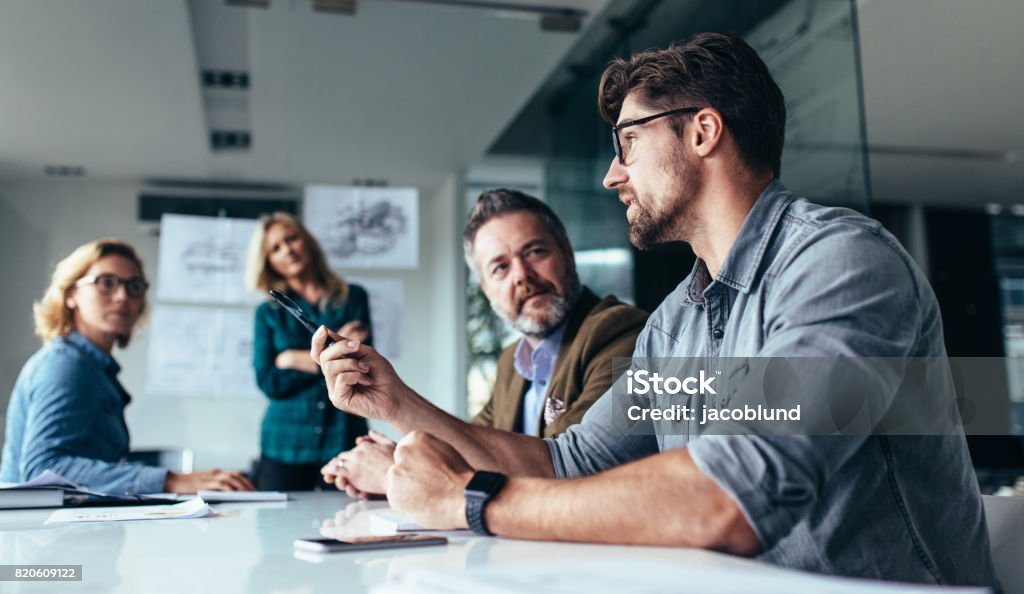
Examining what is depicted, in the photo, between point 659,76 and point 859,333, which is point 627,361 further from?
point 859,333

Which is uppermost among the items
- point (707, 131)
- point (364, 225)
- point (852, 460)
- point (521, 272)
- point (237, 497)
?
point (364, 225)

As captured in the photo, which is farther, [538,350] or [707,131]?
[538,350]

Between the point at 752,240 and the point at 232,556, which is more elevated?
the point at 752,240

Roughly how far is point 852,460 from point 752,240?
14.6 inches

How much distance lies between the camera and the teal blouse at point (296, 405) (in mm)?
3279

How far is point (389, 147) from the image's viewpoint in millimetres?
4289

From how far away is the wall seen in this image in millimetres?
3779

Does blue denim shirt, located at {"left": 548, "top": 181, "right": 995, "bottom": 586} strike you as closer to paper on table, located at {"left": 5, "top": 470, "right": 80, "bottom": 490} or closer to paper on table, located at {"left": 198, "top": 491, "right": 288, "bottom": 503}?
paper on table, located at {"left": 198, "top": 491, "right": 288, "bottom": 503}

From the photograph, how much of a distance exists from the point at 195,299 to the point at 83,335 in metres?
1.47

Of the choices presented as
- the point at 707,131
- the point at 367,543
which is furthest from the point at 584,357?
Result: the point at 367,543

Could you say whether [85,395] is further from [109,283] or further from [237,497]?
[237,497]

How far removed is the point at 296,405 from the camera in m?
3.34

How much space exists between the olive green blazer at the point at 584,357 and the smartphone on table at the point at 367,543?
79 centimetres

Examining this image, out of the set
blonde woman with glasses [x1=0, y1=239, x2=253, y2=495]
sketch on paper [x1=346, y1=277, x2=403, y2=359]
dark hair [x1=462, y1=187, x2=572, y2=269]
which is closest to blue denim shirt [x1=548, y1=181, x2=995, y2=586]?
dark hair [x1=462, y1=187, x2=572, y2=269]
